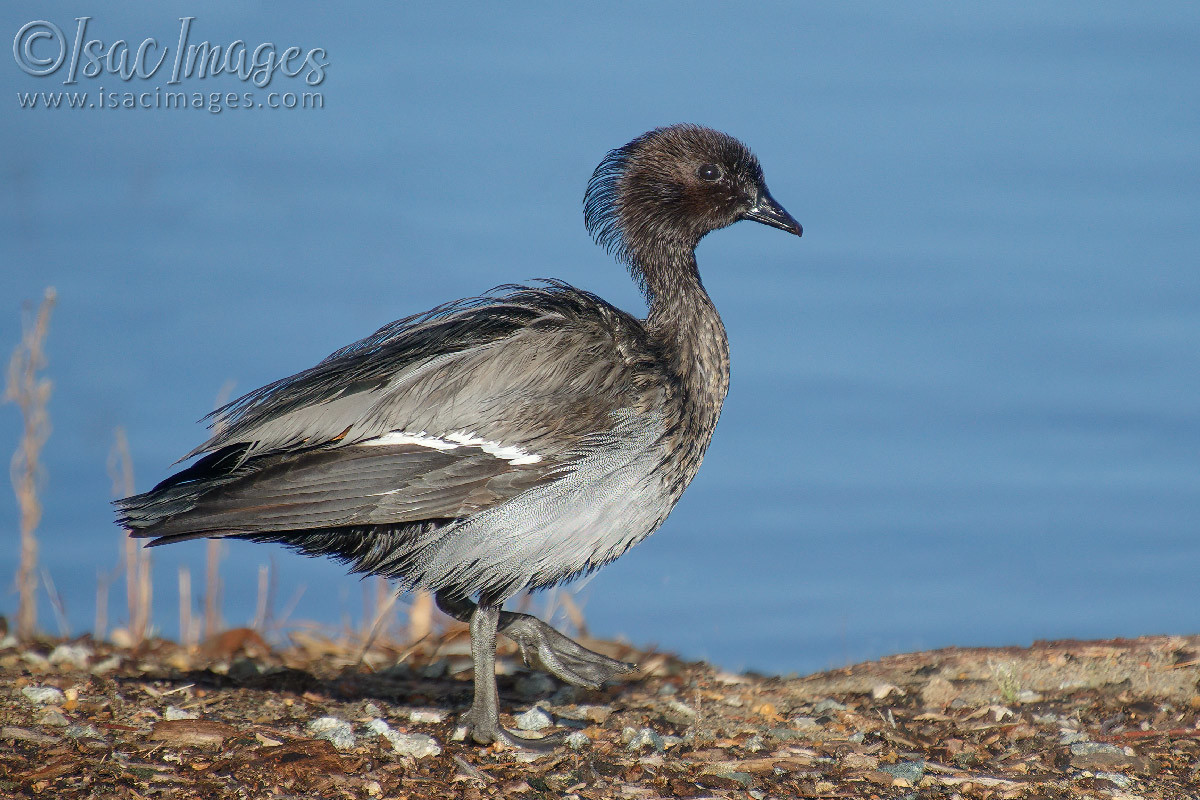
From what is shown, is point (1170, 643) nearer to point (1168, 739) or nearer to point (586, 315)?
point (1168, 739)

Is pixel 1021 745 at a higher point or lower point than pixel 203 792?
higher

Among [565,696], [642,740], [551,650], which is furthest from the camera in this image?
[565,696]

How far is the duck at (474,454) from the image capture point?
5.50 metres

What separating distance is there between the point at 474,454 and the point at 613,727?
4.88 feet

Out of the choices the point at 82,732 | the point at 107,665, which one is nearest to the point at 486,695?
the point at 82,732

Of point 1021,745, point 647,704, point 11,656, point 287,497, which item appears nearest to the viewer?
point 287,497

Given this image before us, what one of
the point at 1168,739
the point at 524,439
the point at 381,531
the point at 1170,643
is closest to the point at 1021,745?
the point at 1168,739

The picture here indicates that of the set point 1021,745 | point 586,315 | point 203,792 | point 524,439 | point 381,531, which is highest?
point 586,315

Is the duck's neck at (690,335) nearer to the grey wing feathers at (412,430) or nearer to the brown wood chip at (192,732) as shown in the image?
the grey wing feathers at (412,430)

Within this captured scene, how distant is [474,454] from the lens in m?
5.57

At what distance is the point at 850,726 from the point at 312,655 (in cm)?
315

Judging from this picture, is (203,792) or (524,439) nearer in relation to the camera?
(203,792)

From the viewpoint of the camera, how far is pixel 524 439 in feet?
18.4

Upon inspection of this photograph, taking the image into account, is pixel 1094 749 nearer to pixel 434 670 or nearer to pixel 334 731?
pixel 334 731
